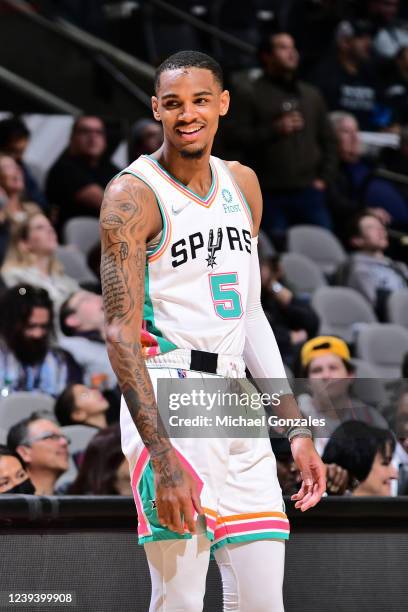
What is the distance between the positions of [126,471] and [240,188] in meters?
2.08

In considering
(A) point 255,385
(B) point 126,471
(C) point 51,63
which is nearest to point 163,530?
(A) point 255,385

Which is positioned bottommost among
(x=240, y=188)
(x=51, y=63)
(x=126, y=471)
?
(x=126, y=471)

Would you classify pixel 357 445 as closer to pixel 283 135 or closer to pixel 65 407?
pixel 65 407

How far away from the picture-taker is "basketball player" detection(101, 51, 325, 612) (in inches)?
104

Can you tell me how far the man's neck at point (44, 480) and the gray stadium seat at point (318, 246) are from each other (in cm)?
361

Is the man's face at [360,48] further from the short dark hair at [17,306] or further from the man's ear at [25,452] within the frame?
the man's ear at [25,452]

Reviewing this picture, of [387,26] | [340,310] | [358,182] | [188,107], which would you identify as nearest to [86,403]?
[340,310]

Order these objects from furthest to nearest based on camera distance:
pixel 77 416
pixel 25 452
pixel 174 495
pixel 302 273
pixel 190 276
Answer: pixel 302 273 < pixel 77 416 < pixel 25 452 < pixel 190 276 < pixel 174 495

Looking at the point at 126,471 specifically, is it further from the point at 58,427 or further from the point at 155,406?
the point at 155,406

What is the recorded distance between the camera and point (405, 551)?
329 cm

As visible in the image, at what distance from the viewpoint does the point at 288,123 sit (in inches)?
311

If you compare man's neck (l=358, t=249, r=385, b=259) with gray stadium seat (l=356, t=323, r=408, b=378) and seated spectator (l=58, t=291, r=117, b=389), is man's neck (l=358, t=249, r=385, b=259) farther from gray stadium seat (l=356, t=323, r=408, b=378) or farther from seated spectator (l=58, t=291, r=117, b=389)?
seated spectator (l=58, t=291, r=117, b=389)

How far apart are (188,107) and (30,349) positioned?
3.43 metres

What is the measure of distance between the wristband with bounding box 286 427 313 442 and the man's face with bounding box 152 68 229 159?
744 mm
